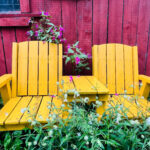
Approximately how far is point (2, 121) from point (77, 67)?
1.21m

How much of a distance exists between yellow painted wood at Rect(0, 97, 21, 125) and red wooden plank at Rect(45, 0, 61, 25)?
3.75 feet

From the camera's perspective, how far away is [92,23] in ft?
6.52

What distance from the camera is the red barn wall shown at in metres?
1.92

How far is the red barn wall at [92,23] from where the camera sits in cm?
192

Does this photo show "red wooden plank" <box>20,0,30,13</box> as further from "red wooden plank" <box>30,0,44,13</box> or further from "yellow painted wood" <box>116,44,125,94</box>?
"yellow painted wood" <box>116,44,125,94</box>

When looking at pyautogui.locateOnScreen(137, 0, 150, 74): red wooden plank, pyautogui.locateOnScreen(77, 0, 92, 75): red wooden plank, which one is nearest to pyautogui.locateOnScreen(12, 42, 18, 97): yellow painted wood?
pyautogui.locateOnScreen(77, 0, 92, 75): red wooden plank

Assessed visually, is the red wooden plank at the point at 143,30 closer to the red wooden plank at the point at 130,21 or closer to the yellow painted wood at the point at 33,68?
the red wooden plank at the point at 130,21

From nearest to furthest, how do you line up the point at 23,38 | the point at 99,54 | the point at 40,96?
the point at 40,96, the point at 99,54, the point at 23,38

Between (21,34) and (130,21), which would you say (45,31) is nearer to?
(21,34)

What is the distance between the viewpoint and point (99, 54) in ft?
5.97

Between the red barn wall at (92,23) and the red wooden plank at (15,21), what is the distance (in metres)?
0.04

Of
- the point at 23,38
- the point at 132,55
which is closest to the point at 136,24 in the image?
the point at 132,55

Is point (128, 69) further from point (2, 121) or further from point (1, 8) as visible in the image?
point (1, 8)

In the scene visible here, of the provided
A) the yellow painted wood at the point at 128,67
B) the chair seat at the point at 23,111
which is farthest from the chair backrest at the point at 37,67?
the yellow painted wood at the point at 128,67
